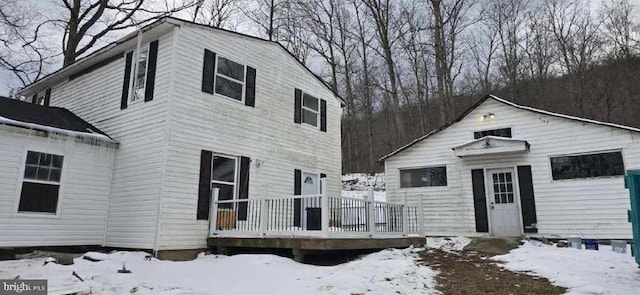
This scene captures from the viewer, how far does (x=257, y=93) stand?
1086cm

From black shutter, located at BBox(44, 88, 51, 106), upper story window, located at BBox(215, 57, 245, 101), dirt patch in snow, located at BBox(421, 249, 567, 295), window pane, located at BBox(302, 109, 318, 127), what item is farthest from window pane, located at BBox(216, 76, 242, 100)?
black shutter, located at BBox(44, 88, 51, 106)

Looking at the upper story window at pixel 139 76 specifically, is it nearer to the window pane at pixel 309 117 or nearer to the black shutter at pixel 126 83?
the black shutter at pixel 126 83

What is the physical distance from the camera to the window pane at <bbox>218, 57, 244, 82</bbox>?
10.0 meters

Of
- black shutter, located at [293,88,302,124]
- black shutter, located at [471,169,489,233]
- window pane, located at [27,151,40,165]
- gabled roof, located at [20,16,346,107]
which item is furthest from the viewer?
black shutter, located at [293,88,302,124]

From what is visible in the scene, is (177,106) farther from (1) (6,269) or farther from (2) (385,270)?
(2) (385,270)

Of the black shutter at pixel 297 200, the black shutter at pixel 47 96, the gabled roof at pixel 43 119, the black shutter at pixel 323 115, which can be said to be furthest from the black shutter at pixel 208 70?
the black shutter at pixel 47 96

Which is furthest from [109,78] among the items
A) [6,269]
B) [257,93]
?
[6,269]

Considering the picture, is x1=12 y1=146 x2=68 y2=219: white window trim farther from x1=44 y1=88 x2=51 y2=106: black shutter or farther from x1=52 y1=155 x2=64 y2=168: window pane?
x1=44 y1=88 x2=51 y2=106: black shutter

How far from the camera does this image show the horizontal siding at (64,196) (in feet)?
25.5

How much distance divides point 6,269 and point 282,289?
15.9ft

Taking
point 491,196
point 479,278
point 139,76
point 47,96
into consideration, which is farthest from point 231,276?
point 47,96

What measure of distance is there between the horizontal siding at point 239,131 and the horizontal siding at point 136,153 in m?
0.31

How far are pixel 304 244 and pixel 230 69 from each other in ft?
17.0

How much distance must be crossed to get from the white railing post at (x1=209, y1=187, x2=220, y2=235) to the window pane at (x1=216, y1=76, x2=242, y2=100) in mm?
2555
